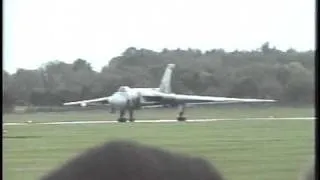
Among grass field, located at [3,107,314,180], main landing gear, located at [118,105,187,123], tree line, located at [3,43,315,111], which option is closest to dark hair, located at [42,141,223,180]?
grass field, located at [3,107,314,180]

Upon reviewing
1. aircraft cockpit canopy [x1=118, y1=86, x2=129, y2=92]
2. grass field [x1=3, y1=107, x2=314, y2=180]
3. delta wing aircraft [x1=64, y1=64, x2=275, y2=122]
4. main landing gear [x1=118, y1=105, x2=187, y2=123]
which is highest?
aircraft cockpit canopy [x1=118, y1=86, x2=129, y2=92]

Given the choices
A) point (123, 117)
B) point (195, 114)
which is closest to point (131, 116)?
point (123, 117)

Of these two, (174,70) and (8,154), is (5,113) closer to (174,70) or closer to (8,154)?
(8,154)

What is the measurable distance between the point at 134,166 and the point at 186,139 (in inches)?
27.6

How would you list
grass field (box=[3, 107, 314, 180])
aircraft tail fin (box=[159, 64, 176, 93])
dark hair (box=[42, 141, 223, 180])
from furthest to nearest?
aircraft tail fin (box=[159, 64, 176, 93]) → grass field (box=[3, 107, 314, 180]) → dark hair (box=[42, 141, 223, 180])

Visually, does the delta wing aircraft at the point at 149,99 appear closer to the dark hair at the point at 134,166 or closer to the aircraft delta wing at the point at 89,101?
the aircraft delta wing at the point at 89,101

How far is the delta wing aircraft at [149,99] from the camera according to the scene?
2.88 ft

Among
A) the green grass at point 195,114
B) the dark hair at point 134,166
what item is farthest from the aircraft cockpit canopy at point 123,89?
the dark hair at point 134,166

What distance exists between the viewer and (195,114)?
1113 mm

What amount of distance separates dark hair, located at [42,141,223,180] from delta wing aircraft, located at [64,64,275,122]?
32 centimetres

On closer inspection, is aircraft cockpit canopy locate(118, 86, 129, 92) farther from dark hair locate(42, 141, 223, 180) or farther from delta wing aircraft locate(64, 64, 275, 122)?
dark hair locate(42, 141, 223, 180)

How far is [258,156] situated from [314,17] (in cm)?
74

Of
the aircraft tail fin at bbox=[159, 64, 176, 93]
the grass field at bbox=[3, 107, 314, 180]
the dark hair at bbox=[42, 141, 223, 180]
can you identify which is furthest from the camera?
the aircraft tail fin at bbox=[159, 64, 176, 93]

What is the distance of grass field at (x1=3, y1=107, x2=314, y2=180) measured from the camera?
78 centimetres
